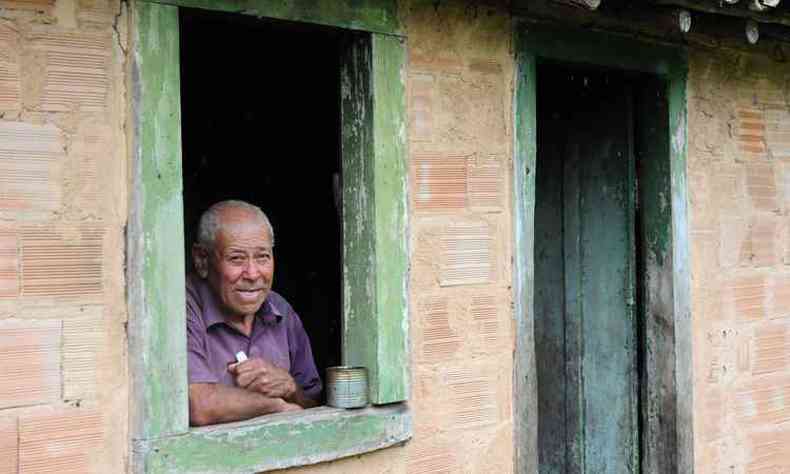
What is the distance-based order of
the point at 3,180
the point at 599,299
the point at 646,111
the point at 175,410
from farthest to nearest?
the point at 599,299
the point at 646,111
the point at 175,410
the point at 3,180

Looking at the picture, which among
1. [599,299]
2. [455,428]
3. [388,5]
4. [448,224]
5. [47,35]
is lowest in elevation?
[455,428]

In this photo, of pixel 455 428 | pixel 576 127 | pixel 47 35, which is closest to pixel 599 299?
pixel 576 127

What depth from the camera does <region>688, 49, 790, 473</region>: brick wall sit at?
501 centimetres

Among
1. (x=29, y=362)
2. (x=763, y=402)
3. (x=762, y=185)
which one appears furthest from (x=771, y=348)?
(x=29, y=362)

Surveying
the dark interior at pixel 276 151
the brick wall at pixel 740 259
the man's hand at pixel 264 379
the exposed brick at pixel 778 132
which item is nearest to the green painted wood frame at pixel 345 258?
the man's hand at pixel 264 379

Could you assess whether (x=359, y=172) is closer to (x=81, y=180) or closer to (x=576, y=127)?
(x=81, y=180)

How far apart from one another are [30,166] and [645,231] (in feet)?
9.51

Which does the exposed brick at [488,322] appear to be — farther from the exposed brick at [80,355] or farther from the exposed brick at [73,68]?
the exposed brick at [73,68]

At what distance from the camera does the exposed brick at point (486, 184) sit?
4.15 m

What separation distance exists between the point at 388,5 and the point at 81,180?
130cm

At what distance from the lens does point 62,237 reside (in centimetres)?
310

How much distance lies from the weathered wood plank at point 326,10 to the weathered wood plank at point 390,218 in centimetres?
6

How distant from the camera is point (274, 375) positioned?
3.88 meters

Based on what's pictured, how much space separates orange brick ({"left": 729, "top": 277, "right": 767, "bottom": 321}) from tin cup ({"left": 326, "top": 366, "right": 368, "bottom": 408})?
2165 mm
